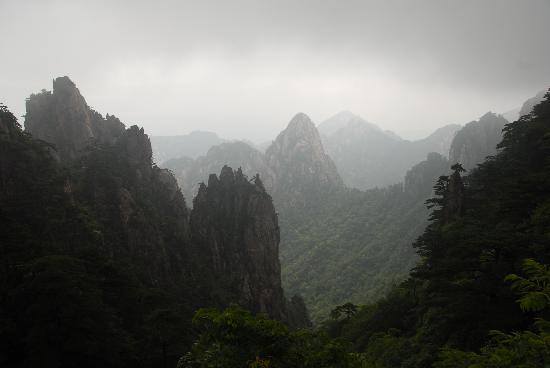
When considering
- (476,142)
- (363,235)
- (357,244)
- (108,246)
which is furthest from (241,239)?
(476,142)

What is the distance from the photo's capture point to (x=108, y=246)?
49.9 m

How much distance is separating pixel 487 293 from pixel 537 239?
416cm

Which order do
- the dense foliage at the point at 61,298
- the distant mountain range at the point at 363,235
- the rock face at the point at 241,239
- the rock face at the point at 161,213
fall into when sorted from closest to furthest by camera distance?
1. the dense foliage at the point at 61,298
2. the rock face at the point at 161,213
3. the rock face at the point at 241,239
4. the distant mountain range at the point at 363,235

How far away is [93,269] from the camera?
32469 mm

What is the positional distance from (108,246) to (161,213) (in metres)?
19.6

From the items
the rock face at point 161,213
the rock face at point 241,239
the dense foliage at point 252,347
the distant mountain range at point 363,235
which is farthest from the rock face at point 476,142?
the dense foliage at point 252,347

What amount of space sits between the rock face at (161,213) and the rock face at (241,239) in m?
0.19

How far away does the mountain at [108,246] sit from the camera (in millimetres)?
21531

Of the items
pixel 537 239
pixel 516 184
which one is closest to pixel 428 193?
pixel 516 184

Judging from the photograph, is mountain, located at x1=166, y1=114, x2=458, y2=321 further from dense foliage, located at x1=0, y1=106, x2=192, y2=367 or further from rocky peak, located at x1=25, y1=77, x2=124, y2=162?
rocky peak, located at x1=25, y1=77, x2=124, y2=162

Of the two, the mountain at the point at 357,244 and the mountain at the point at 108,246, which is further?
the mountain at the point at 357,244

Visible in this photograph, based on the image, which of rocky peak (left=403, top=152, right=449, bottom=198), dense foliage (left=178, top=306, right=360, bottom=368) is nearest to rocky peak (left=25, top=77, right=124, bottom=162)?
dense foliage (left=178, top=306, right=360, bottom=368)

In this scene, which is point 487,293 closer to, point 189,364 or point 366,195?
point 189,364

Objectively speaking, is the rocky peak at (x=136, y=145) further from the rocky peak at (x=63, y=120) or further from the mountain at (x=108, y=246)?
the rocky peak at (x=63, y=120)
